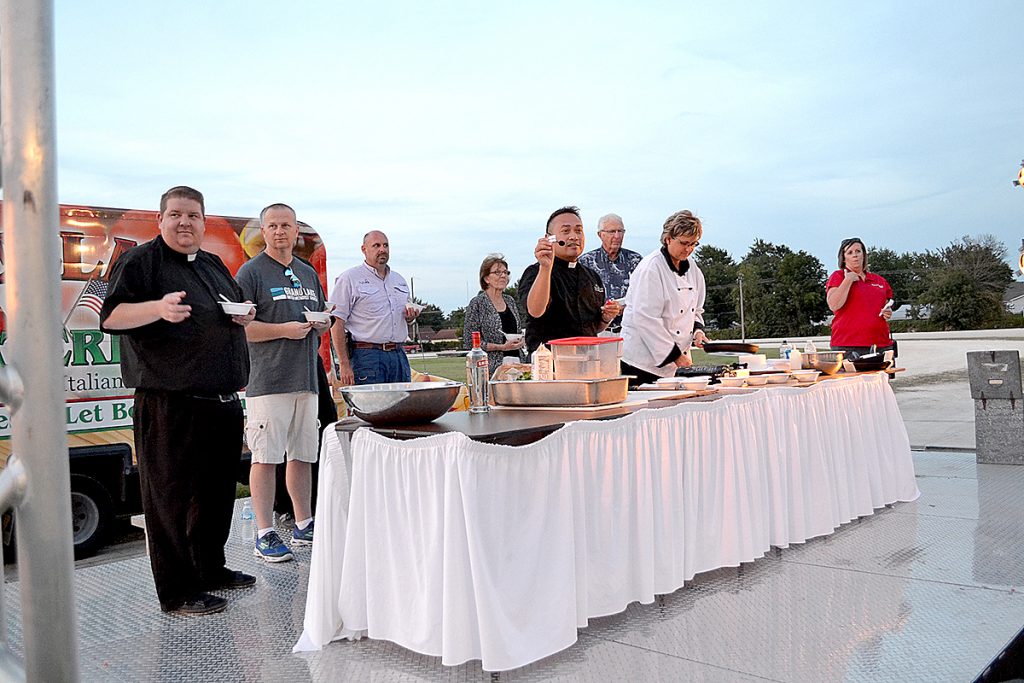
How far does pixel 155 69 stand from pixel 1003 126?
86.5ft

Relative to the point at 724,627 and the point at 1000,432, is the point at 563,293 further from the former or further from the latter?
the point at 1000,432

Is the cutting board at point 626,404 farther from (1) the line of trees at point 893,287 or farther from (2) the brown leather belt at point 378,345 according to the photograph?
(1) the line of trees at point 893,287

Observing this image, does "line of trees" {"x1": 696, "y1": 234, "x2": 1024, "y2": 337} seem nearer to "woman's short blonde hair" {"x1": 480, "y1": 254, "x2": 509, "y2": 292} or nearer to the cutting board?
"woman's short blonde hair" {"x1": 480, "y1": 254, "x2": 509, "y2": 292}

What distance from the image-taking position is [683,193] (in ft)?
83.0

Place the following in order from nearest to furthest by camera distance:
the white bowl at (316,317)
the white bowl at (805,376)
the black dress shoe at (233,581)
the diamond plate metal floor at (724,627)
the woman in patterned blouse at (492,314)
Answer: the diamond plate metal floor at (724,627) < the black dress shoe at (233,581) < the white bowl at (316,317) < the white bowl at (805,376) < the woman in patterned blouse at (492,314)

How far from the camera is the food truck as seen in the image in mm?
4734

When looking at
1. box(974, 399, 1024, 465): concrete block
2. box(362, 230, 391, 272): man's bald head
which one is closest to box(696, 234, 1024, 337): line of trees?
box(974, 399, 1024, 465): concrete block

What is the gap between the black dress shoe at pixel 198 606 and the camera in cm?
345

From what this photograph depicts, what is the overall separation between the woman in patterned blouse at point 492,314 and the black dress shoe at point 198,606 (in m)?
3.10

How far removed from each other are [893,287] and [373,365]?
54.2 meters

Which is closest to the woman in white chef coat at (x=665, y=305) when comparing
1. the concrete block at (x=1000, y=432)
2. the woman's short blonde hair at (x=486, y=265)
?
the woman's short blonde hair at (x=486, y=265)

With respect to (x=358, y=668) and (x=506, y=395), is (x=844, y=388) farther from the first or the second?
(x=358, y=668)

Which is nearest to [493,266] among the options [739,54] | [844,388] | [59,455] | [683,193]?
[844,388]

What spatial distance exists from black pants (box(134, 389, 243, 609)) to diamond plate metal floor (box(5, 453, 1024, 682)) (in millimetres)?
191
